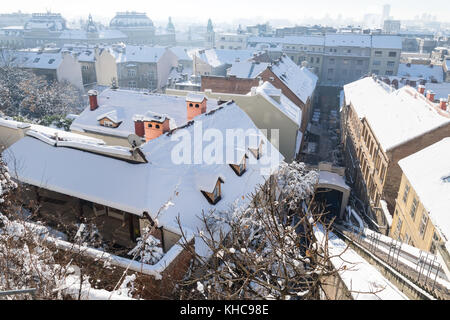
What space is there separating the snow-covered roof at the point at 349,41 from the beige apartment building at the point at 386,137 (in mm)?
39713

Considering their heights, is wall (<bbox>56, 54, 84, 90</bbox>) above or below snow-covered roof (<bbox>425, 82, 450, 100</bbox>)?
above

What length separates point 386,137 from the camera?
2325 centimetres

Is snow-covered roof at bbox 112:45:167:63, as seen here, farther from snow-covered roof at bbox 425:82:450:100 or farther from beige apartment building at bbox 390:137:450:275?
beige apartment building at bbox 390:137:450:275

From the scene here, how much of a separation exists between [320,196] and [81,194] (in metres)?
19.5

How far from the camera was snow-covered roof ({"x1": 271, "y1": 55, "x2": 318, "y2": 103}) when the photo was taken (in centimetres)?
3600

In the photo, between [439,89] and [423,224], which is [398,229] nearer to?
[423,224]

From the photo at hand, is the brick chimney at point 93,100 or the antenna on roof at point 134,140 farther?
the brick chimney at point 93,100

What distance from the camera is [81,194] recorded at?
14.2 m

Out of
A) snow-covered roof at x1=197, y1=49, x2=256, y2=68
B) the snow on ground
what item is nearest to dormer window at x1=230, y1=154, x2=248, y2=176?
the snow on ground

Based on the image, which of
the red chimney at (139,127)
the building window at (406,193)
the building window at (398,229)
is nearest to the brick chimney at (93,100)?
the red chimney at (139,127)

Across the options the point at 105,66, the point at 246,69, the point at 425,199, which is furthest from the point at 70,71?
the point at 425,199

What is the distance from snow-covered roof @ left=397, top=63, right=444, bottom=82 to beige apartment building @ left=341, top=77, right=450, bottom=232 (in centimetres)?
3342

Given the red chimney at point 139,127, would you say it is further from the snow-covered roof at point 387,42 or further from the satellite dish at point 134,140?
the snow-covered roof at point 387,42

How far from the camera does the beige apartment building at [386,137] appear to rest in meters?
21.4
